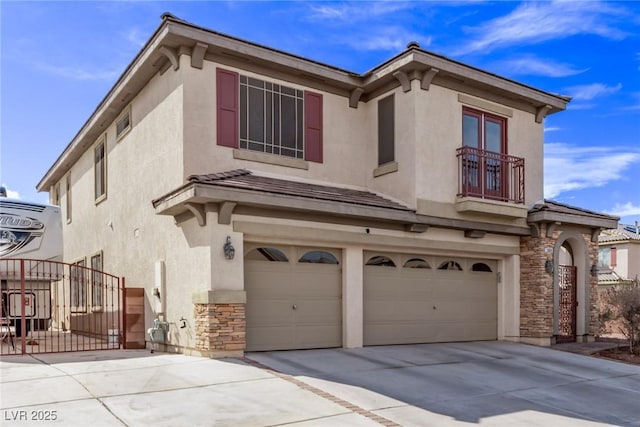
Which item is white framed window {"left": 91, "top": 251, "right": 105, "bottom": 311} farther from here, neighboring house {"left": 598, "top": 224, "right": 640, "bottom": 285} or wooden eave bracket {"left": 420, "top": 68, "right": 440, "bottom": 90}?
neighboring house {"left": 598, "top": 224, "right": 640, "bottom": 285}

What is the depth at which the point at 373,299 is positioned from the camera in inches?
536

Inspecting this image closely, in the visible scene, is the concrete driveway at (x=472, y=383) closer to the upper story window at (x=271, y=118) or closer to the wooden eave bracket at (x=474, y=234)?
the wooden eave bracket at (x=474, y=234)

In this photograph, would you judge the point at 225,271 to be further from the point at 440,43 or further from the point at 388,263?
the point at 440,43

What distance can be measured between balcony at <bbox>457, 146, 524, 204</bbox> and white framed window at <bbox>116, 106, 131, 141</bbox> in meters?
8.74

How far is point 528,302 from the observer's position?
15633 millimetres

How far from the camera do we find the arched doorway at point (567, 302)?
16219 millimetres

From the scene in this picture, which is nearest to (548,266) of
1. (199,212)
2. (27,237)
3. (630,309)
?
(630,309)

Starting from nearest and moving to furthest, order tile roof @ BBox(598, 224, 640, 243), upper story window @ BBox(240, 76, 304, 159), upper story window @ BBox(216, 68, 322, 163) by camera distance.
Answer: upper story window @ BBox(216, 68, 322, 163) < upper story window @ BBox(240, 76, 304, 159) < tile roof @ BBox(598, 224, 640, 243)

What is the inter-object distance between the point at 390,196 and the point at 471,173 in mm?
2351

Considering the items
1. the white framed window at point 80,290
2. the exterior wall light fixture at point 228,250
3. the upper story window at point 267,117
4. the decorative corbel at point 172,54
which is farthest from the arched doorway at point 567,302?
the white framed window at point 80,290

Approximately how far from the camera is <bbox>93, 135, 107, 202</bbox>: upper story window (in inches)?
685

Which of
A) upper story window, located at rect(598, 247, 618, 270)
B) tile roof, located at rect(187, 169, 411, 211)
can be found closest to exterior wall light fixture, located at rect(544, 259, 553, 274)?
tile roof, located at rect(187, 169, 411, 211)

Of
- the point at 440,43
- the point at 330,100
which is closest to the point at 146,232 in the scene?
the point at 330,100

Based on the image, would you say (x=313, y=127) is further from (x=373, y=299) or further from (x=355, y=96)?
(x=373, y=299)
